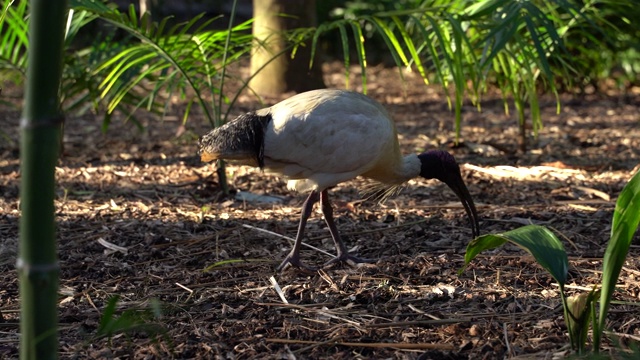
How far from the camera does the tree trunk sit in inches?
344

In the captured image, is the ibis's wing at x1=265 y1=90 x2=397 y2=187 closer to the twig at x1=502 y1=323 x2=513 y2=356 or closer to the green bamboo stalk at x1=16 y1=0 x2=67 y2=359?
the twig at x1=502 y1=323 x2=513 y2=356

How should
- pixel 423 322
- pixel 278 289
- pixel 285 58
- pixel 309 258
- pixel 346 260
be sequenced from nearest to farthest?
pixel 423 322, pixel 278 289, pixel 346 260, pixel 309 258, pixel 285 58

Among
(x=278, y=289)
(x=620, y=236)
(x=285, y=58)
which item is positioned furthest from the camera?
(x=285, y=58)

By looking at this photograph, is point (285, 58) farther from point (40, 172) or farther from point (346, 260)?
point (40, 172)

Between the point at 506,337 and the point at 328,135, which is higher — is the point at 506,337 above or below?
below

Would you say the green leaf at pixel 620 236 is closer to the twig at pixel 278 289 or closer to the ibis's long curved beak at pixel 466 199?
the twig at pixel 278 289

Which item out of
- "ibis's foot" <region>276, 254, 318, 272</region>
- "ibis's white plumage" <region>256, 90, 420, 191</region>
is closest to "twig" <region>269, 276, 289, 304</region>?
"ibis's foot" <region>276, 254, 318, 272</region>

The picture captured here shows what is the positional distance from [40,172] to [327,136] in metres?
2.49

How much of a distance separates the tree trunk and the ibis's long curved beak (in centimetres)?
411

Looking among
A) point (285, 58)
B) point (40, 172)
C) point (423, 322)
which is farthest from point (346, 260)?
point (285, 58)

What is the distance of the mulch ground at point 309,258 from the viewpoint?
3.25 m

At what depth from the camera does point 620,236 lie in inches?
105

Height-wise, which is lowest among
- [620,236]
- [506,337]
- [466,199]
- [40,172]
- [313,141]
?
[506,337]

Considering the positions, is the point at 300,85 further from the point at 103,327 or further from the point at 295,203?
the point at 103,327
